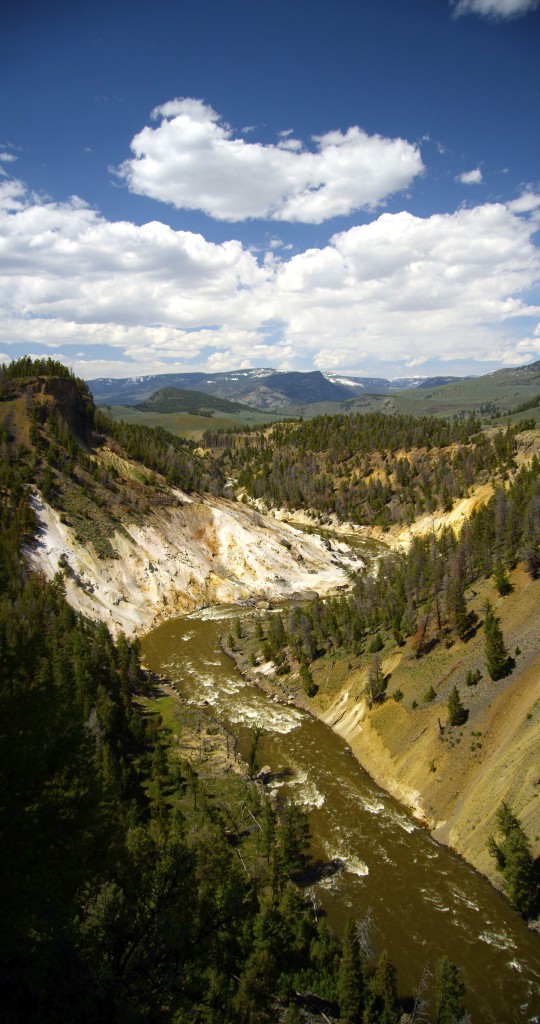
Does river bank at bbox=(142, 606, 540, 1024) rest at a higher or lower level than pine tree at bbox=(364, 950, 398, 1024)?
lower

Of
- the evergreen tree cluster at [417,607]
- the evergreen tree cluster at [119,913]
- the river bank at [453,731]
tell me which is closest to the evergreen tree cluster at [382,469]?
the evergreen tree cluster at [417,607]

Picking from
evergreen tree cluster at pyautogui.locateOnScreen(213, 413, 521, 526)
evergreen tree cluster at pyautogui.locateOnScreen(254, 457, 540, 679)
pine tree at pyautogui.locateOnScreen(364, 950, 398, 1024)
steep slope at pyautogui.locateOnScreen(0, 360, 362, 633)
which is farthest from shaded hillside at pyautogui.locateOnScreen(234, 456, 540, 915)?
evergreen tree cluster at pyautogui.locateOnScreen(213, 413, 521, 526)

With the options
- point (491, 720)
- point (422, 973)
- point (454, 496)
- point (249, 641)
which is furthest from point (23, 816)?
point (454, 496)

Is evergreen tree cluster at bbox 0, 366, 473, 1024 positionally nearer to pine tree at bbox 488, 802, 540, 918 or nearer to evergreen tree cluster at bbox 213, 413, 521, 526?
pine tree at bbox 488, 802, 540, 918

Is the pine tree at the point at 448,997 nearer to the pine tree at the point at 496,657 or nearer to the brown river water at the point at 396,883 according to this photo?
the brown river water at the point at 396,883

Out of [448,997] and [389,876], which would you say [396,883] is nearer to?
[389,876]

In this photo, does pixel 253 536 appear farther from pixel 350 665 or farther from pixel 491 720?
pixel 491 720

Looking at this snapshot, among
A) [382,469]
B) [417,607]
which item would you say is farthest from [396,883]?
[382,469]
